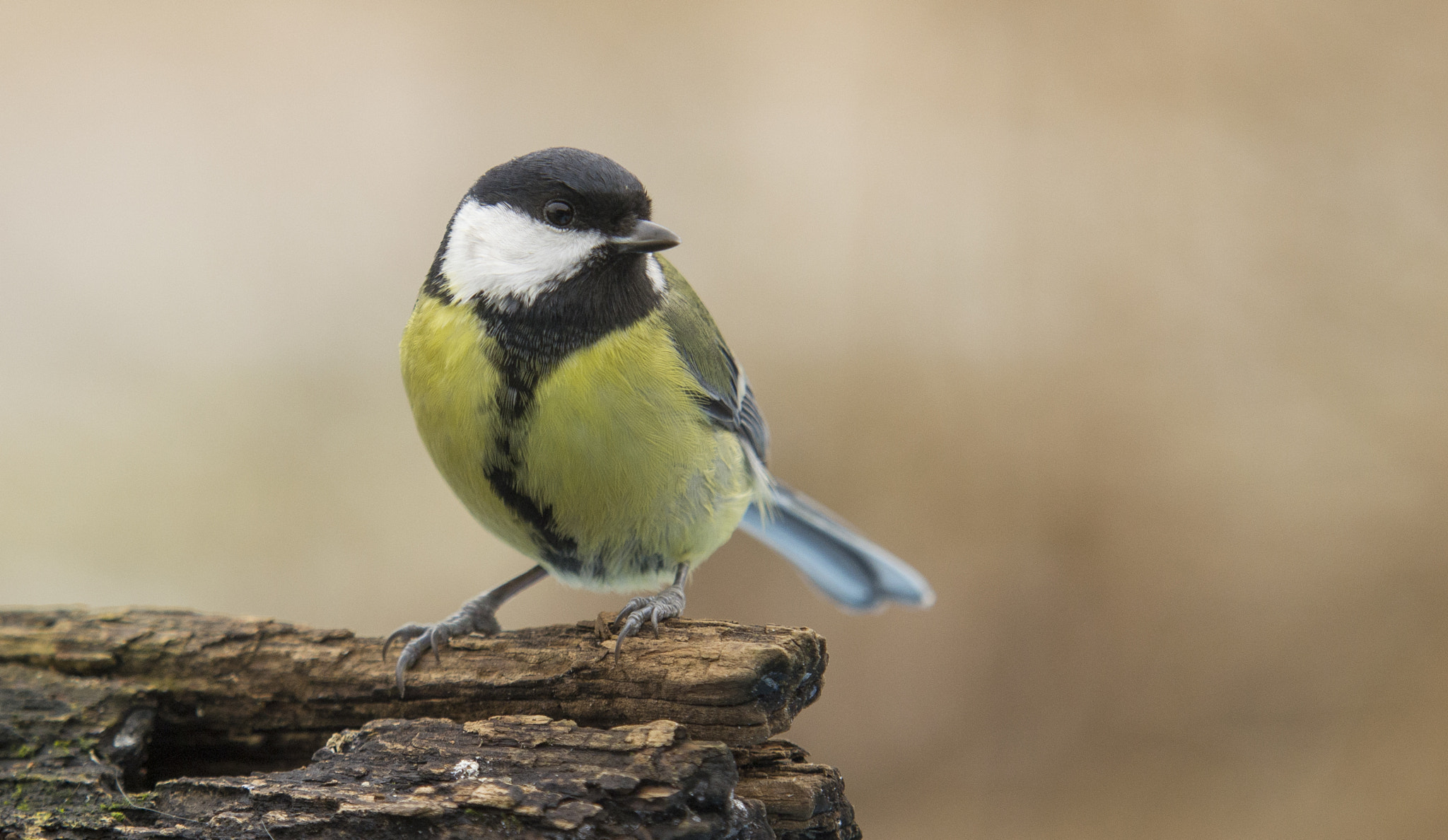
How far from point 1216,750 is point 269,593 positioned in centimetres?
342

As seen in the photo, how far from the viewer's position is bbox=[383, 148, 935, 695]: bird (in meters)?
2.12

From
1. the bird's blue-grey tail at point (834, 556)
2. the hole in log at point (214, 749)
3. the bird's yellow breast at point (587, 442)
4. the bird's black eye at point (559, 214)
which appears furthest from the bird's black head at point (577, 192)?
the hole in log at point (214, 749)

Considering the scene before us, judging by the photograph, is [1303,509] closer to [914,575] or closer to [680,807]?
[914,575]

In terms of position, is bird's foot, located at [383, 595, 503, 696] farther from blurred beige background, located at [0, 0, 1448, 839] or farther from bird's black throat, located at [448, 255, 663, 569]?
blurred beige background, located at [0, 0, 1448, 839]

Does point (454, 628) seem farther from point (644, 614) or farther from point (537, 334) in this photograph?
point (537, 334)

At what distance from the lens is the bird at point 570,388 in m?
2.12

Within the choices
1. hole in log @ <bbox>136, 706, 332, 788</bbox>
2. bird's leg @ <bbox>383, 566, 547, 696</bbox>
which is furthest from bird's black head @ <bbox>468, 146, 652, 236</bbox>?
hole in log @ <bbox>136, 706, 332, 788</bbox>

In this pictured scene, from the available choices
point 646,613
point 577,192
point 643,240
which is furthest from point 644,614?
point 577,192

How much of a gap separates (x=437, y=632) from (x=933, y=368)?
7.37 ft

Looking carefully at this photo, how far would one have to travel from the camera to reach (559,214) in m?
2.17

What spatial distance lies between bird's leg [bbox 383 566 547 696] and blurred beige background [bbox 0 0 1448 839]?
55.7 inches

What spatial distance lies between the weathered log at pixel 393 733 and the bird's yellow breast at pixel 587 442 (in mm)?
228

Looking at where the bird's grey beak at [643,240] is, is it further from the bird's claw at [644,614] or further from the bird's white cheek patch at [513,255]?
the bird's claw at [644,614]

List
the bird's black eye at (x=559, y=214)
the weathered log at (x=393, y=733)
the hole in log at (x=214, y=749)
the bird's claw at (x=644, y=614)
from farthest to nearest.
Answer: the hole in log at (x=214, y=749)
the bird's black eye at (x=559, y=214)
the bird's claw at (x=644, y=614)
the weathered log at (x=393, y=733)
